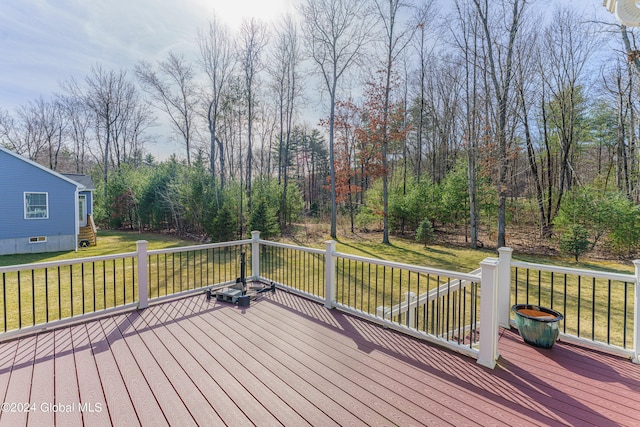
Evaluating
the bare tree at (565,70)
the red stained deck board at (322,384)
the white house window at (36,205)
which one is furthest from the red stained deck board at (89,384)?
the bare tree at (565,70)

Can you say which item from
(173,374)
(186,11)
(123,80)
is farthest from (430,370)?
(123,80)

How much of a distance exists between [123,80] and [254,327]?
2540 cm

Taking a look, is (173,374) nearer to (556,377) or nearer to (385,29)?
(556,377)

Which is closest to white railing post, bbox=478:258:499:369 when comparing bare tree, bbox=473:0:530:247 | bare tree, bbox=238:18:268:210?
bare tree, bbox=473:0:530:247

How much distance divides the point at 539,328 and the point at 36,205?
16290 millimetres

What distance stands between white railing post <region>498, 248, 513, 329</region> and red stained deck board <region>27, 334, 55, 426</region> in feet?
14.4

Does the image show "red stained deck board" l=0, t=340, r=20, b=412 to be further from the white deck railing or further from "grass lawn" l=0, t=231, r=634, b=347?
"grass lawn" l=0, t=231, r=634, b=347

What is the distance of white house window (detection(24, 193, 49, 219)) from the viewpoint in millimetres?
11055

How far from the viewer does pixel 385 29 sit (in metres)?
12.2

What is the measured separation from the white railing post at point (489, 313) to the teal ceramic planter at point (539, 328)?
0.70 meters

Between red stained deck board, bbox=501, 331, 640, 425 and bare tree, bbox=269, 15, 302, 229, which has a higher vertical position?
bare tree, bbox=269, 15, 302, 229

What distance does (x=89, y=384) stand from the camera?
2303 mm

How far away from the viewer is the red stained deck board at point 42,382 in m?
1.94

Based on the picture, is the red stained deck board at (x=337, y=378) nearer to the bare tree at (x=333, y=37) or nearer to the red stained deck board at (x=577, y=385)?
the red stained deck board at (x=577, y=385)
